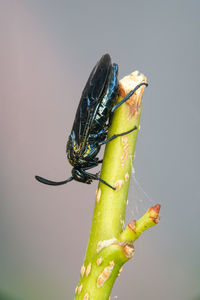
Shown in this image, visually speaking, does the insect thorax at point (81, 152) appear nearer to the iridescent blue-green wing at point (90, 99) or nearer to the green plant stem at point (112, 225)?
the iridescent blue-green wing at point (90, 99)

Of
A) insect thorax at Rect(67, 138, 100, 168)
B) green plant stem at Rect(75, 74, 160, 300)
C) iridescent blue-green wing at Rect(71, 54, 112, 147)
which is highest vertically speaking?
iridescent blue-green wing at Rect(71, 54, 112, 147)

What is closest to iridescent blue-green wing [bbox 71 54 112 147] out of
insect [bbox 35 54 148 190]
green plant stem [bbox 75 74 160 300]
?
insect [bbox 35 54 148 190]

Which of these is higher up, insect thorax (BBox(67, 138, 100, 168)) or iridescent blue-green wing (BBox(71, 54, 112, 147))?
iridescent blue-green wing (BBox(71, 54, 112, 147))

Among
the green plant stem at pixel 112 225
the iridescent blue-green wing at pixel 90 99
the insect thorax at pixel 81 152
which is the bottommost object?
the green plant stem at pixel 112 225

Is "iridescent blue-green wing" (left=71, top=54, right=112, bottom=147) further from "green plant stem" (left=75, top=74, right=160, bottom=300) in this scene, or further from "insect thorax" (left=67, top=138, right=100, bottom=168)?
"green plant stem" (left=75, top=74, right=160, bottom=300)

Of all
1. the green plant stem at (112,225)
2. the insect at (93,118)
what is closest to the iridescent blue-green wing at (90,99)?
the insect at (93,118)

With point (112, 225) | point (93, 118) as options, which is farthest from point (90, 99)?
point (112, 225)
